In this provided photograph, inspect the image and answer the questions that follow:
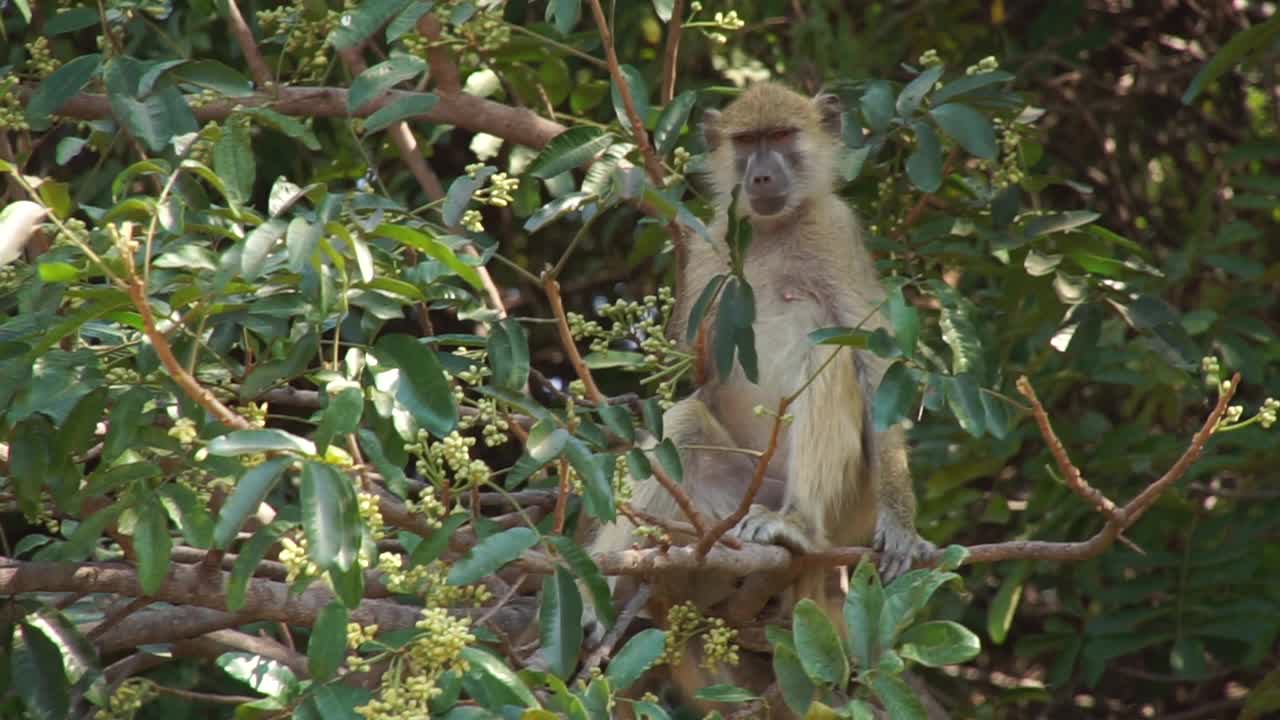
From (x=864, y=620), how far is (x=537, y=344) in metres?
4.84

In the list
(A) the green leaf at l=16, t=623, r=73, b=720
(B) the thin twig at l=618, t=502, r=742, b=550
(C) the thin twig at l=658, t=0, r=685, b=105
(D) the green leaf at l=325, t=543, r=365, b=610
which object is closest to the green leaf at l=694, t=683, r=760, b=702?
(B) the thin twig at l=618, t=502, r=742, b=550

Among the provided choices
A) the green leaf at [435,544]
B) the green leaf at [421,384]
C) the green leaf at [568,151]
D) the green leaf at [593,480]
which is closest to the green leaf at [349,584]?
the green leaf at [435,544]

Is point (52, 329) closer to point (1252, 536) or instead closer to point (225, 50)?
point (225, 50)

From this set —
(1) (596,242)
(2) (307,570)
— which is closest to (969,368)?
(2) (307,570)

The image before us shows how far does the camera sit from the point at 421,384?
13.1 ft

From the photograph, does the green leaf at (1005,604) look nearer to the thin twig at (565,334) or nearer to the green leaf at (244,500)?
the thin twig at (565,334)

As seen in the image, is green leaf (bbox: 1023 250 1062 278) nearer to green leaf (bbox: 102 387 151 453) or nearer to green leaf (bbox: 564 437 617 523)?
green leaf (bbox: 564 437 617 523)

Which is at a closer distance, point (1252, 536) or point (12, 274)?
point (12, 274)

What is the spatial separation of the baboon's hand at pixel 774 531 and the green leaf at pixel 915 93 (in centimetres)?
140

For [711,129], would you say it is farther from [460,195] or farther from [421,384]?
[421,384]

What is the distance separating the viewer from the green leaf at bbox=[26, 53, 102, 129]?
5.09 m

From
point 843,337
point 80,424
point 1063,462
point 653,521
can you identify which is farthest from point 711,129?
point 80,424

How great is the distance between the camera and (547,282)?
403 cm

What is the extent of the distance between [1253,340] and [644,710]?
495 cm
